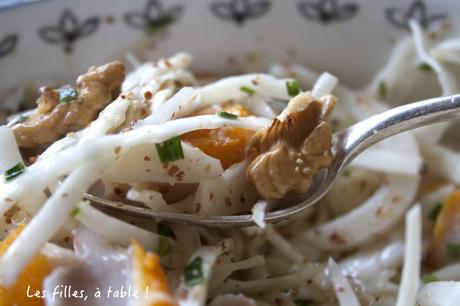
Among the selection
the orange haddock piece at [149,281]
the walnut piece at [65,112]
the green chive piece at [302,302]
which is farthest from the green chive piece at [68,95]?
the green chive piece at [302,302]

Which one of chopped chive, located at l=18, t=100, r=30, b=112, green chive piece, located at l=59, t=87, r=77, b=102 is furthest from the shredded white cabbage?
chopped chive, located at l=18, t=100, r=30, b=112

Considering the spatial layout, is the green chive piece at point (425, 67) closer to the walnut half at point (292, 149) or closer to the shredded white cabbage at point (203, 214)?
the shredded white cabbage at point (203, 214)

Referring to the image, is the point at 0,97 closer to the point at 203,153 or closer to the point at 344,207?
the point at 203,153

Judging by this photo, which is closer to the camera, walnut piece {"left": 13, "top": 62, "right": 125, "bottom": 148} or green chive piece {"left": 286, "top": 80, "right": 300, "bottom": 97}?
walnut piece {"left": 13, "top": 62, "right": 125, "bottom": 148}

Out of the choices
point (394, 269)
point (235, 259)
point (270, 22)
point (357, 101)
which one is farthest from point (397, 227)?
point (270, 22)

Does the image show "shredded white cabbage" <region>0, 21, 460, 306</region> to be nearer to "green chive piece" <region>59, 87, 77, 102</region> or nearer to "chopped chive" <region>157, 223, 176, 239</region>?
"chopped chive" <region>157, 223, 176, 239</region>

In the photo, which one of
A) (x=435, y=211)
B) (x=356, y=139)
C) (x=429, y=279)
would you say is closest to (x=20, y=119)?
(x=356, y=139)
